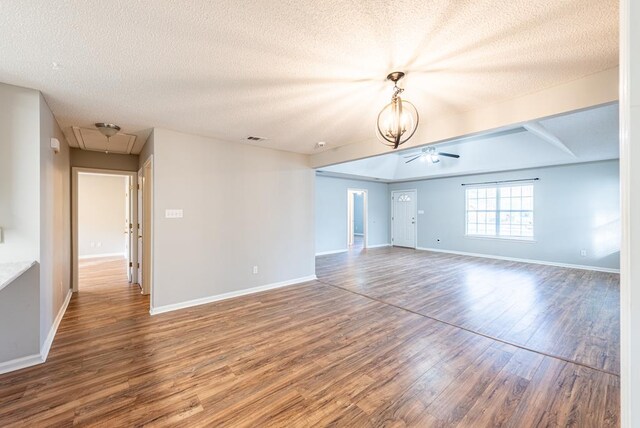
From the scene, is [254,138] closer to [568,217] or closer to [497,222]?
[497,222]

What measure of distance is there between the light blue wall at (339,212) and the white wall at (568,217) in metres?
2.57

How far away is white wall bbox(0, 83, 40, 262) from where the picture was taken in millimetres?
2365

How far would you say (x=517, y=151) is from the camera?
6.36m

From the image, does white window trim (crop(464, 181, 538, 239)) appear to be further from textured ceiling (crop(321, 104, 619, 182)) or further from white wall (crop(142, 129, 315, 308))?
white wall (crop(142, 129, 315, 308))

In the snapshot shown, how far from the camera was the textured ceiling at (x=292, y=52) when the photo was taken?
5.16ft

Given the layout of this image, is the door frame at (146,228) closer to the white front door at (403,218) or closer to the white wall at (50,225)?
the white wall at (50,225)

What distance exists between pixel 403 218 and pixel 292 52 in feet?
28.0

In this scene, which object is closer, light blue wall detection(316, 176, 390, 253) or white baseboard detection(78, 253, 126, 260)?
white baseboard detection(78, 253, 126, 260)

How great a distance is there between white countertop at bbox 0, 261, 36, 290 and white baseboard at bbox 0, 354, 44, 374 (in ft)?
2.77

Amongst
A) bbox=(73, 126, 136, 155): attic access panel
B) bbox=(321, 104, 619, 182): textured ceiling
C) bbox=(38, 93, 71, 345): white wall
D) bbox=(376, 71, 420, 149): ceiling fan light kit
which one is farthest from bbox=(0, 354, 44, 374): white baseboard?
bbox=(321, 104, 619, 182): textured ceiling

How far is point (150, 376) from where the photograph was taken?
2293 millimetres

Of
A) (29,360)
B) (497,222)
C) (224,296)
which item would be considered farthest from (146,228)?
(497,222)

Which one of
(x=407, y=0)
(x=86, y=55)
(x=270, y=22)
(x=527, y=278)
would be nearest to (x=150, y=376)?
(x=86, y=55)

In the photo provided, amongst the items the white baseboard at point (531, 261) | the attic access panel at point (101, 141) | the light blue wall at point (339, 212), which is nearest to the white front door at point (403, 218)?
the light blue wall at point (339, 212)
